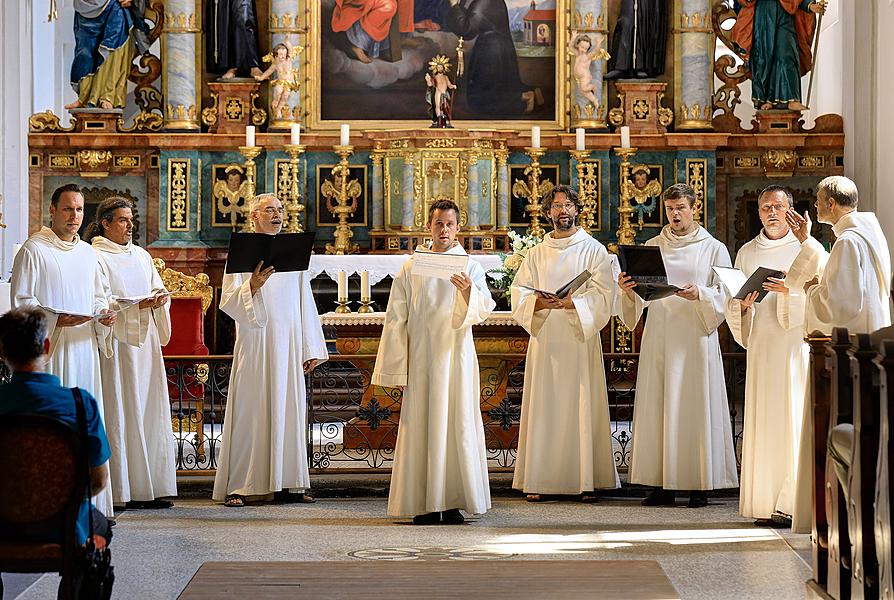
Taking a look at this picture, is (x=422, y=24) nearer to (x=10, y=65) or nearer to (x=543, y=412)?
(x=10, y=65)

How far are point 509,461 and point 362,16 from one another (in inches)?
230

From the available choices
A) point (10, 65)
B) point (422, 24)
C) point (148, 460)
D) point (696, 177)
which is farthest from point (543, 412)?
point (10, 65)

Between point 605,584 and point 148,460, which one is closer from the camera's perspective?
point 605,584

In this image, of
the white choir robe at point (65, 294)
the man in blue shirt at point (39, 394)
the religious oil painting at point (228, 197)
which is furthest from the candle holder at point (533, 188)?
the man in blue shirt at point (39, 394)

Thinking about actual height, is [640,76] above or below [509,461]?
above

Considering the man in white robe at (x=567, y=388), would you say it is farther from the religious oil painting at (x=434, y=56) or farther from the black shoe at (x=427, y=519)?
the religious oil painting at (x=434, y=56)

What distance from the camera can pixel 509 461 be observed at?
9609mm

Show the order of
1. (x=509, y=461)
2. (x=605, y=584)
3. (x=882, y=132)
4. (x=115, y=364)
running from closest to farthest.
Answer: (x=605, y=584)
(x=115, y=364)
(x=509, y=461)
(x=882, y=132)

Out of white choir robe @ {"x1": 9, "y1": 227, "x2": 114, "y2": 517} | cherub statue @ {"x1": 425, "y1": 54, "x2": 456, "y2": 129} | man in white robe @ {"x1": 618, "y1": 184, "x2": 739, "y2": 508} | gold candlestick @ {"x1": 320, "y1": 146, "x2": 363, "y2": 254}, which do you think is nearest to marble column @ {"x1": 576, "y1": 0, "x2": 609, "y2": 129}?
cherub statue @ {"x1": 425, "y1": 54, "x2": 456, "y2": 129}

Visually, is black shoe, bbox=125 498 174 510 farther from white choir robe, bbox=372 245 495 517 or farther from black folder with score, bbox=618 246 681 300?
black folder with score, bbox=618 246 681 300

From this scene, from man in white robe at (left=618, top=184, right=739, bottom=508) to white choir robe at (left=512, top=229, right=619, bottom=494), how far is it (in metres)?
0.21

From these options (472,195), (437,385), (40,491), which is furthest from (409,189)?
(40,491)

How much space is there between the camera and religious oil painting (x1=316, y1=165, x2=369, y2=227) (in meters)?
13.2

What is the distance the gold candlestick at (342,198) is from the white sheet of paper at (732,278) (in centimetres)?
558
